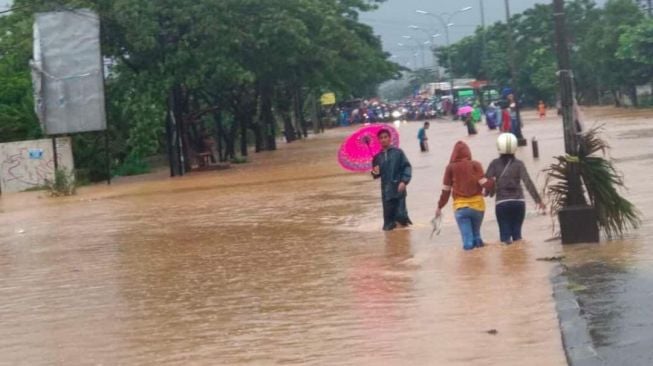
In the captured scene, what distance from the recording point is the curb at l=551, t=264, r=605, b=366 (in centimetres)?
778

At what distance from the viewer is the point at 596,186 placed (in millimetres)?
13977

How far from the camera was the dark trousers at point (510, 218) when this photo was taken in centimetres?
1441

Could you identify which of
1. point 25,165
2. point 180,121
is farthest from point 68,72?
→ point 180,121

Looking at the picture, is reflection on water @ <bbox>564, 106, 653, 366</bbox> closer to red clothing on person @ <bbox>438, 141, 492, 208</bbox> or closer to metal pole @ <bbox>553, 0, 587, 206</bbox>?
metal pole @ <bbox>553, 0, 587, 206</bbox>

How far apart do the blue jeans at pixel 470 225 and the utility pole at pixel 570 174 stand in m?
1.11

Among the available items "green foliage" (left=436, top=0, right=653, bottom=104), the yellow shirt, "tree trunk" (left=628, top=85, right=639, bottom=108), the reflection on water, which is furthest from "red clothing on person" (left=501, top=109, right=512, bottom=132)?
"tree trunk" (left=628, top=85, right=639, bottom=108)

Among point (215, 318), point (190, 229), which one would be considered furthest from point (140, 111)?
point (215, 318)

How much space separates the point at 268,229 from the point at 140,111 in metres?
21.0

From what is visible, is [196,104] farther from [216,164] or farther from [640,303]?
[640,303]

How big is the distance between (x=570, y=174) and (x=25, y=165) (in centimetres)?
3006

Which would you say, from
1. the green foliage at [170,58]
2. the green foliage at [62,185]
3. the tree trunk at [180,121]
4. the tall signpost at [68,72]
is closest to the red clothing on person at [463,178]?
the green foliage at [62,185]

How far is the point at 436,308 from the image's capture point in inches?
422

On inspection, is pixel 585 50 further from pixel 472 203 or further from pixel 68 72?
pixel 472 203

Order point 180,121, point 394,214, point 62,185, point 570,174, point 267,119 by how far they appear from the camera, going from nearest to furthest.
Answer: point 570,174 → point 394,214 → point 62,185 → point 180,121 → point 267,119
